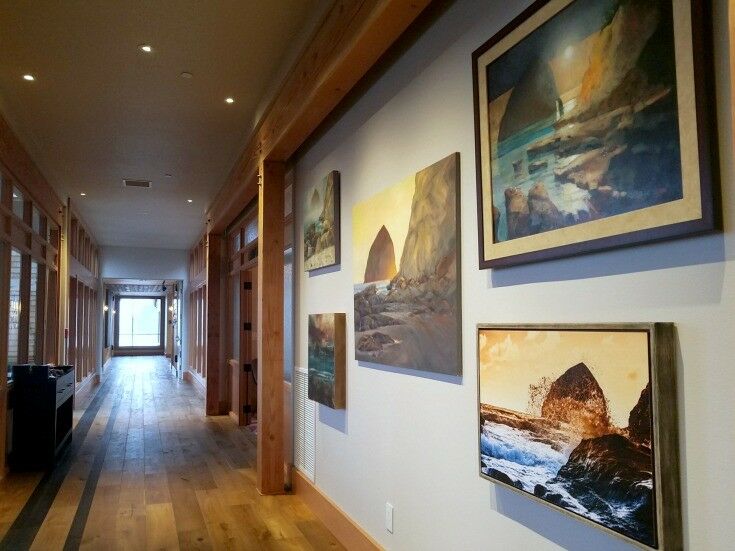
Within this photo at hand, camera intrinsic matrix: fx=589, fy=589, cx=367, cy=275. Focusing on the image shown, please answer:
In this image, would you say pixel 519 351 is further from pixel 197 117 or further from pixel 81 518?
pixel 197 117

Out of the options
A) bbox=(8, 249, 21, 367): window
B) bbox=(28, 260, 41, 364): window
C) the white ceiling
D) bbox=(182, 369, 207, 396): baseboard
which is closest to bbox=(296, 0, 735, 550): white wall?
the white ceiling

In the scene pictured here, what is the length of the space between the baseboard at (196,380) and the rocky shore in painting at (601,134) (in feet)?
31.6

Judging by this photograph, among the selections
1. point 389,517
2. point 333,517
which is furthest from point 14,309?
point 389,517

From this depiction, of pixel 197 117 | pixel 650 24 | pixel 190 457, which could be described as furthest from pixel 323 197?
pixel 190 457

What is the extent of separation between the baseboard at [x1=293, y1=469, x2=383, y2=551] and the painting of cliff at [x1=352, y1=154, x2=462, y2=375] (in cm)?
104

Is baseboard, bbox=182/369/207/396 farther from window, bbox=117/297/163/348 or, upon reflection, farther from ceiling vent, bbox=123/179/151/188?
window, bbox=117/297/163/348

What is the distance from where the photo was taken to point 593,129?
167 cm

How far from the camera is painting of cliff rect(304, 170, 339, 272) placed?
3982mm

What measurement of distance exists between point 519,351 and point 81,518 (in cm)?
378

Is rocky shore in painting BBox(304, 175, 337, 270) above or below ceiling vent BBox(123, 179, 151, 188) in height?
below

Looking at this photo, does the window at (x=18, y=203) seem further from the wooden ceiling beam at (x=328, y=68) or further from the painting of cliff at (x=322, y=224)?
the painting of cliff at (x=322, y=224)

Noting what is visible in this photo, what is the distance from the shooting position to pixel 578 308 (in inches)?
71.0

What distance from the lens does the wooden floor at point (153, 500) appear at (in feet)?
12.7

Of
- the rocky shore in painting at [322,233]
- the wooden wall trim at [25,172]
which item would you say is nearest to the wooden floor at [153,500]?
the rocky shore in painting at [322,233]
